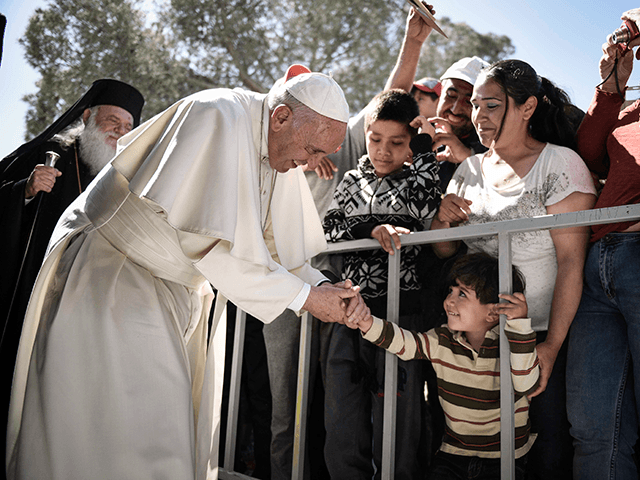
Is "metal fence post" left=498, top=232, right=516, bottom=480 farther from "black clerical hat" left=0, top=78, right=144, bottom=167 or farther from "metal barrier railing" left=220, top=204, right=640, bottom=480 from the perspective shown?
"black clerical hat" left=0, top=78, right=144, bottom=167

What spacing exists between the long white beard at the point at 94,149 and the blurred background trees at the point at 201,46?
9084 mm

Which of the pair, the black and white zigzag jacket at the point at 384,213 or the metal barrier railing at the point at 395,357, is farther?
the black and white zigzag jacket at the point at 384,213

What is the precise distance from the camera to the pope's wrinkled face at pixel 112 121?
448cm

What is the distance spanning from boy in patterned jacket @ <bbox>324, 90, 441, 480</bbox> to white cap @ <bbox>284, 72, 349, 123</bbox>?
51cm

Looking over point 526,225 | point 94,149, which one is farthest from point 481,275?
point 94,149

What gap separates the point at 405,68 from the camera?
147 inches

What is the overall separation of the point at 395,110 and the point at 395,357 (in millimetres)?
1338

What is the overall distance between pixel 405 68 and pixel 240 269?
2.06 m

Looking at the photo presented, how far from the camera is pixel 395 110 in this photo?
311cm

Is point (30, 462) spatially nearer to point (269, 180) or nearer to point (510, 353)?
point (269, 180)

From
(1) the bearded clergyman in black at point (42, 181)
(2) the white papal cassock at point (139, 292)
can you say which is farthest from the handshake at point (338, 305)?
(1) the bearded clergyman in black at point (42, 181)

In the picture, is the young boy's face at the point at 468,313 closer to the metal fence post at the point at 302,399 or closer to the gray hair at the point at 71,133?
the metal fence post at the point at 302,399

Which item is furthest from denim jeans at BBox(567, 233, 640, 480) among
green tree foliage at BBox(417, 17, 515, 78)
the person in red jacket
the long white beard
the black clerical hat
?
green tree foliage at BBox(417, 17, 515, 78)

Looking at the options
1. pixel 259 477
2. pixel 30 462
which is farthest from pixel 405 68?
pixel 30 462
